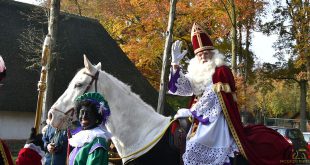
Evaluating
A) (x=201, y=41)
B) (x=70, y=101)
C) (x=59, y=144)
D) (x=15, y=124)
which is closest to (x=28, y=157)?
(x=70, y=101)

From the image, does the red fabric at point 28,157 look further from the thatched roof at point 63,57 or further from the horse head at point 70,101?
the thatched roof at point 63,57

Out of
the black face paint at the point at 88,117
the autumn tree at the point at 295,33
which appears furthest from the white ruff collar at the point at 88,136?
the autumn tree at the point at 295,33

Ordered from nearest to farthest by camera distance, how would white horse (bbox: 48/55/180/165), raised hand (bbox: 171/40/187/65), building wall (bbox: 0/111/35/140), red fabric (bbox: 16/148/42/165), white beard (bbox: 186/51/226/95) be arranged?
red fabric (bbox: 16/148/42/165)
white horse (bbox: 48/55/180/165)
white beard (bbox: 186/51/226/95)
raised hand (bbox: 171/40/187/65)
building wall (bbox: 0/111/35/140)

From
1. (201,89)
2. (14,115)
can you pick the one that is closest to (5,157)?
(201,89)

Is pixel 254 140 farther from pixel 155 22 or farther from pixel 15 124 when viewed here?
pixel 155 22

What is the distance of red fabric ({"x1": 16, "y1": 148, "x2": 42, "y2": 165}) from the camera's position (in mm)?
4477

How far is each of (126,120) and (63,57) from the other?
1787 centimetres

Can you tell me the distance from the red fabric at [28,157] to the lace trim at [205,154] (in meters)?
2.04

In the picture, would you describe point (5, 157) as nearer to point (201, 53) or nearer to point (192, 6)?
point (201, 53)

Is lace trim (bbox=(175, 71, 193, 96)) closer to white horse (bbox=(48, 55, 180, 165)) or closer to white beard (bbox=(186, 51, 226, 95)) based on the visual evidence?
white beard (bbox=(186, 51, 226, 95))

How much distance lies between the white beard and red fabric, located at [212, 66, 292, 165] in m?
0.09

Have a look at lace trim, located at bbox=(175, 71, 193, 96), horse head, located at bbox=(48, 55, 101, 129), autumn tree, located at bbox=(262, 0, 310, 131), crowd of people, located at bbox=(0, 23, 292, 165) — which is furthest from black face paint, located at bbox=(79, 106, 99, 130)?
autumn tree, located at bbox=(262, 0, 310, 131)

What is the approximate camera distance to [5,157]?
420cm

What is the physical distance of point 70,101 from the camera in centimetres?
602
